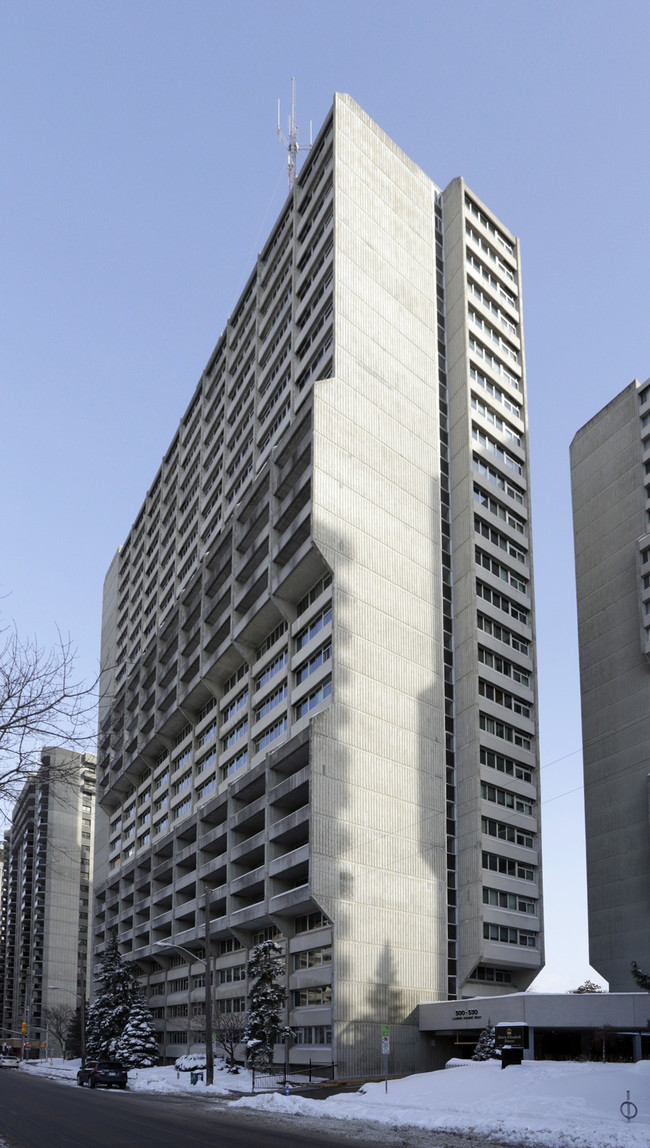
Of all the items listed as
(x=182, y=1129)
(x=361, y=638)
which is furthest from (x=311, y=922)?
(x=182, y=1129)

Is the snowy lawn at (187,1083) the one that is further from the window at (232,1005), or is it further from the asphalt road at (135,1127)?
the asphalt road at (135,1127)

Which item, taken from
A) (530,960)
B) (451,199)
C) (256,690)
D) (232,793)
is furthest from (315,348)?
(530,960)

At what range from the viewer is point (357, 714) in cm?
6378

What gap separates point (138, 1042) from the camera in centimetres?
8225

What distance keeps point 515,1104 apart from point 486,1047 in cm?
2289

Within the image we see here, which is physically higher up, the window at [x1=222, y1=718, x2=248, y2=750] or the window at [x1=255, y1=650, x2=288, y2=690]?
the window at [x1=255, y1=650, x2=288, y2=690]

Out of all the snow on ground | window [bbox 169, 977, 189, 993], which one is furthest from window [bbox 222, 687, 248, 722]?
the snow on ground

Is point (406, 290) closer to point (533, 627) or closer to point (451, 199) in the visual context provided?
point (451, 199)

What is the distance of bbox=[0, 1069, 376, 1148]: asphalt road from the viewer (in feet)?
81.9

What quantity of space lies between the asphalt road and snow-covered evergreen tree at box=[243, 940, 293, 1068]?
13553 millimetres

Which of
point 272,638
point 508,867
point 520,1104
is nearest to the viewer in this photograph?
point 520,1104

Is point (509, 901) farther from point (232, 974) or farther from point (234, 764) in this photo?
point (234, 764)

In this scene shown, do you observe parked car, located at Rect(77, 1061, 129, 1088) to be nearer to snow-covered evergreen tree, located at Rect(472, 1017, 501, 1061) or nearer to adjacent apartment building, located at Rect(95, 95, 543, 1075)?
adjacent apartment building, located at Rect(95, 95, 543, 1075)

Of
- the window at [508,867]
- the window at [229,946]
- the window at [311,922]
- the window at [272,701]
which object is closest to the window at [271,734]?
the window at [272,701]
